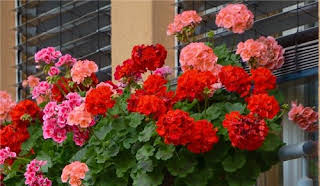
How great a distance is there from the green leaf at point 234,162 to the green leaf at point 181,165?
0.13m

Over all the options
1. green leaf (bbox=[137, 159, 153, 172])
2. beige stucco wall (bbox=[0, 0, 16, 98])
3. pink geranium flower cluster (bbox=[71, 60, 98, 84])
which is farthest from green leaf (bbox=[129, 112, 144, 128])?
beige stucco wall (bbox=[0, 0, 16, 98])

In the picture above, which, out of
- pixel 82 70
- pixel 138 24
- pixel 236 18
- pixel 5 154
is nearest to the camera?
pixel 236 18

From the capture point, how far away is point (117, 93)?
3.88 m

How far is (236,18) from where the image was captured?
12.2 ft

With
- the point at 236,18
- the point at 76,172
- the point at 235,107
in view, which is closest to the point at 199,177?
the point at 235,107

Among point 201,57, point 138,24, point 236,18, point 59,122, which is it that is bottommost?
point 59,122

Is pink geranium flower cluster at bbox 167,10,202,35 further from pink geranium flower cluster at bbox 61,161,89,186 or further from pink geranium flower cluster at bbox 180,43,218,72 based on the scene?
pink geranium flower cluster at bbox 61,161,89,186

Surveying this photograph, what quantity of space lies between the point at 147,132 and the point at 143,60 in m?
0.42

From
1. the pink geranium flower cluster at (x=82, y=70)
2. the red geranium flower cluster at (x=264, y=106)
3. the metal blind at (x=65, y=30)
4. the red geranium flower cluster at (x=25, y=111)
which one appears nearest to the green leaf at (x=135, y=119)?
the pink geranium flower cluster at (x=82, y=70)

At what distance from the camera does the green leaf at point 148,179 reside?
3527mm

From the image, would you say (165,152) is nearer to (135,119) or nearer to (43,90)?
(135,119)

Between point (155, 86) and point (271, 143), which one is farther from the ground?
point (155, 86)

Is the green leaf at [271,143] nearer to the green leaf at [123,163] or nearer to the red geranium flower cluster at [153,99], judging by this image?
the red geranium flower cluster at [153,99]

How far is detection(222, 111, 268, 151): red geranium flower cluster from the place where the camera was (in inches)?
129
